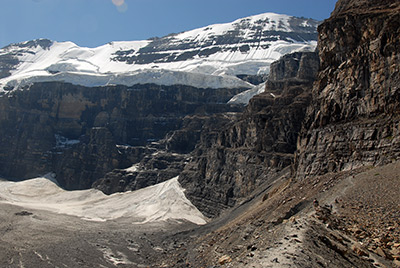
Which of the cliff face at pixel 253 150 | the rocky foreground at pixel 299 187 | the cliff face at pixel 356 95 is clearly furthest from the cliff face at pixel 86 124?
the cliff face at pixel 356 95

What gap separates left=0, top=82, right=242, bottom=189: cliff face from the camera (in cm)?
14475

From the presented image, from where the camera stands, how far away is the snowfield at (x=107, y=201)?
87625mm

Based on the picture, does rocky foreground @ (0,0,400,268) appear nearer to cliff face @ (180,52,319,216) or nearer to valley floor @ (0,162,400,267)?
valley floor @ (0,162,400,267)

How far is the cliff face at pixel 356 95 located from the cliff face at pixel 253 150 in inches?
843

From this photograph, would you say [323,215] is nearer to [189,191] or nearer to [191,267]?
[191,267]

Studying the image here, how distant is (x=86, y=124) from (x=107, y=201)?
215 feet

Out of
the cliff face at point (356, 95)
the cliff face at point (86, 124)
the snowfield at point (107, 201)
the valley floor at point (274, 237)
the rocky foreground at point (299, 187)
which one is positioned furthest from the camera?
the cliff face at point (86, 124)

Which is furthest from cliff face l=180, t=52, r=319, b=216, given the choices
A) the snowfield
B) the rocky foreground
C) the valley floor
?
the valley floor

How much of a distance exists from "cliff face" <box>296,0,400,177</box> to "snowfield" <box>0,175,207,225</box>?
37.8 m

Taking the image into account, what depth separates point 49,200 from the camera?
11906 cm

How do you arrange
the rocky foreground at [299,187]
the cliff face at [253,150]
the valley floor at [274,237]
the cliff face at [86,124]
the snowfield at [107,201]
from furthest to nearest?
the cliff face at [86,124]
the snowfield at [107,201]
the cliff face at [253,150]
the rocky foreground at [299,187]
the valley floor at [274,237]

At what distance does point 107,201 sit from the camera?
359 feet

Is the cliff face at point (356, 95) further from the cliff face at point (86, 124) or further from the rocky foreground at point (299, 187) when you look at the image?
the cliff face at point (86, 124)

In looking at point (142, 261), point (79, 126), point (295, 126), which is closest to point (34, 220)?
point (142, 261)
